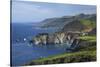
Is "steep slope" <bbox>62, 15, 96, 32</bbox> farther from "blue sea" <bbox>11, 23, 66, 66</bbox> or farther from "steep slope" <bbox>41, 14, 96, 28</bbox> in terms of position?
"blue sea" <bbox>11, 23, 66, 66</bbox>

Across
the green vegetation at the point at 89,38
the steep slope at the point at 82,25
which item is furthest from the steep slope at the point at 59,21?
the green vegetation at the point at 89,38

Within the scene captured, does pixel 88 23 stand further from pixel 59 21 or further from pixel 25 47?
pixel 25 47

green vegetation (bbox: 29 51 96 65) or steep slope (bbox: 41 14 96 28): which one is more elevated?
steep slope (bbox: 41 14 96 28)

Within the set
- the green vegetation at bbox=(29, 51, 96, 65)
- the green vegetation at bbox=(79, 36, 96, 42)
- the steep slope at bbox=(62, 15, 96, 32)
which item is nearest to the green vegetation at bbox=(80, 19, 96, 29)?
the steep slope at bbox=(62, 15, 96, 32)

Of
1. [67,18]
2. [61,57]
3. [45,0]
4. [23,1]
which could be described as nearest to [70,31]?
[67,18]

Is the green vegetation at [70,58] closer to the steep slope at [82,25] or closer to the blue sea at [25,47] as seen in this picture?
the blue sea at [25,47]

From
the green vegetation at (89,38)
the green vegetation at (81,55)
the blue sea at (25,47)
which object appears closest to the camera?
the blue sea at (25,47)

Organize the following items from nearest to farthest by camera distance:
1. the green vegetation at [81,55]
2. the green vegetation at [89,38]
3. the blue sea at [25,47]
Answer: the blue sea at [25,47] < the green vegetation at [81,55] < the green vegetation at [89,38]
